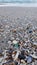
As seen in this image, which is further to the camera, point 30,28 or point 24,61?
point 30,28

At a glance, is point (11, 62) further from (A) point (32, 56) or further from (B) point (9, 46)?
(B) point (9, 46)

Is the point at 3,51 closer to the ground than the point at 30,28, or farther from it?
farther from it

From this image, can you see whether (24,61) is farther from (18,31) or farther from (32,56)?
(18,31)

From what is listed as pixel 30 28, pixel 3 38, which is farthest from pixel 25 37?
pixel 30 28

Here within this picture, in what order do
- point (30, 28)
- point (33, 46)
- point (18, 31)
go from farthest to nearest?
point (30, 28), point (18, 31), point (33, 46)

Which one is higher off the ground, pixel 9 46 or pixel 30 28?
pixel 9 46

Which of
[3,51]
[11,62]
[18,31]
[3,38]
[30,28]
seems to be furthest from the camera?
[30,28]

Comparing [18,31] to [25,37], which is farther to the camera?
[18,31]

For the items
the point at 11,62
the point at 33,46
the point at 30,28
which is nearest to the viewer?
the point at 11,62

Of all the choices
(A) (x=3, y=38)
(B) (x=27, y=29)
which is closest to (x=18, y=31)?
(B) (x=27, y=29)
